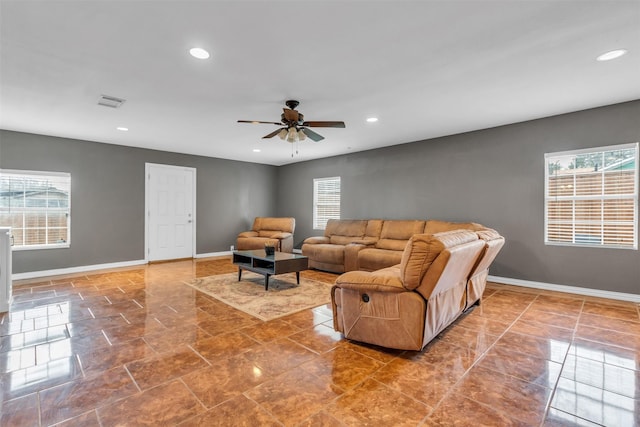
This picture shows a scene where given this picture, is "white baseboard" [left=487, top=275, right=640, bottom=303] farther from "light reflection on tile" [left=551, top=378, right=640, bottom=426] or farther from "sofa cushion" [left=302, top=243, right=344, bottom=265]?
"light reflection on tile" [left=551, top=378, right=640, bottom=426]

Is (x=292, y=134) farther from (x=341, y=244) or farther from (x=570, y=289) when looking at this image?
(x=570, y=289)

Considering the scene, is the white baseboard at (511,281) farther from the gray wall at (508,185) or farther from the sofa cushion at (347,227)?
the sofa cushion at (347,227)

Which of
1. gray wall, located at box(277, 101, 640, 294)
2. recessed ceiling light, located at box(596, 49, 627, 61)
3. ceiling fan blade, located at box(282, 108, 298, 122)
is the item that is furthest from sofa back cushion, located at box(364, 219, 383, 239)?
recessed ceiling light, located at box(596, 49, 627, 61)

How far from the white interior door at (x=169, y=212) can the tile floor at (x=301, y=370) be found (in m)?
3.07

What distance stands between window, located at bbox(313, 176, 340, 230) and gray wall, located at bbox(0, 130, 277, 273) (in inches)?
87.6

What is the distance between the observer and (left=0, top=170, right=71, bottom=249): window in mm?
5027

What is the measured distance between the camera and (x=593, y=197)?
4.11 metres

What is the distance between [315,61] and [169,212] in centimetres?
551

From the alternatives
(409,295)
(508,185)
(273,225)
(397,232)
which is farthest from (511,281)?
(273,225)

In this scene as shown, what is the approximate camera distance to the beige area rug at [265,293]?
3557mm

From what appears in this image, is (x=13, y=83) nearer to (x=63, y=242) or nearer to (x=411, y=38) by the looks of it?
(x=63, y=242)

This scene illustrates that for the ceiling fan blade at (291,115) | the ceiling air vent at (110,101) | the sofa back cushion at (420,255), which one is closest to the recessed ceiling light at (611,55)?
the sofa back cushion at (420,255)

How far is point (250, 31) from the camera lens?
7.43 feet

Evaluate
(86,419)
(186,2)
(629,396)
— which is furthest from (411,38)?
(86,419)
